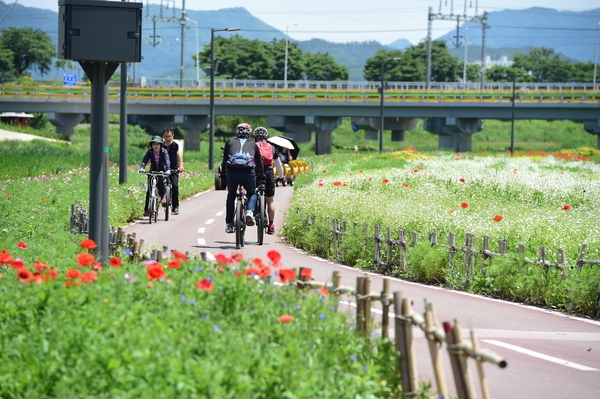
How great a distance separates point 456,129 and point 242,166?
6723 cm

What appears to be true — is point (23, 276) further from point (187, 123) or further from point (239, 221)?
point (187, 123)

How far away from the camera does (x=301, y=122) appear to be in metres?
81.6

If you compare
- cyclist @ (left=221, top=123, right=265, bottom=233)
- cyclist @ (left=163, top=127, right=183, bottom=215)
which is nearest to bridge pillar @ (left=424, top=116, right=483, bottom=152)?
cyclist @ (left=163, top=127, right=183, bottom=215)

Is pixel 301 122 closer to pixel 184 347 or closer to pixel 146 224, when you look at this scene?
pixel 146 224

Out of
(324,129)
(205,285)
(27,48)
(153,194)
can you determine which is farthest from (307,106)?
(205,285)

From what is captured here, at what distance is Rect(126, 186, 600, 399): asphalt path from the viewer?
824cm

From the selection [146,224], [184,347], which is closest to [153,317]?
[184,347]

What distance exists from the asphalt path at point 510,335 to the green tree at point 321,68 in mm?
139779

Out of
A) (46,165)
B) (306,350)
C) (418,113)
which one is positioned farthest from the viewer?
(418,113)

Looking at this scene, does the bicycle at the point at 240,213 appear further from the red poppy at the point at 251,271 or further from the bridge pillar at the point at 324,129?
the bridge pillar at the point at 324,129

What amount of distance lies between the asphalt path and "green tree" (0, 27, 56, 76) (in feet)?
387

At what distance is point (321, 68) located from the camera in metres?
157

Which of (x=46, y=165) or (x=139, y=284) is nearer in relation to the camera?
(x=139, y=284)

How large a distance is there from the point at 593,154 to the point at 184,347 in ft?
210
